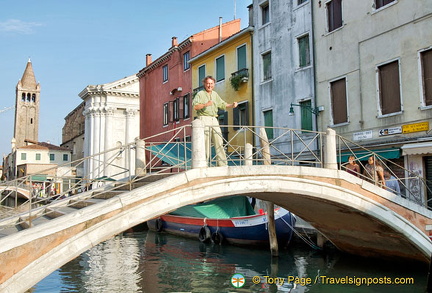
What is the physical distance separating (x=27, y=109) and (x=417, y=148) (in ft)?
263

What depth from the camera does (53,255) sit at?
5617mm

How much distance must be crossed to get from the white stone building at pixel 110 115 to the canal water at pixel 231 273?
28.6 metres

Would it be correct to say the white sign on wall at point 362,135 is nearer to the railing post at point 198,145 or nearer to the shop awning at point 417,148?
the shop awning at point 417,148

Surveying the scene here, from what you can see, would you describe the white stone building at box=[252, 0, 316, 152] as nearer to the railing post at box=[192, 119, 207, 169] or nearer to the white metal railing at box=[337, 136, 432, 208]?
the white metal railing at box=[337, 136, 432, 208]

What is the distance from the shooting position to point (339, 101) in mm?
13727

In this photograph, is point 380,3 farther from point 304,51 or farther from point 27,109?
point 27,109

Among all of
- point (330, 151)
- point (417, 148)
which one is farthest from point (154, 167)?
point (417, 148)

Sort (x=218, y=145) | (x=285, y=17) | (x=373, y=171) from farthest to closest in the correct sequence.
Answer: (x=285, y=17) → (x=373, y=171) → (x=218, y=145)

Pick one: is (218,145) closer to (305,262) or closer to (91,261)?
(305,262)

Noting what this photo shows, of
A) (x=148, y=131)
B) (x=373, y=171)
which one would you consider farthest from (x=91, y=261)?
(x=148, y=131)

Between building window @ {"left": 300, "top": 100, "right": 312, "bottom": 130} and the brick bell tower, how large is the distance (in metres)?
70.9

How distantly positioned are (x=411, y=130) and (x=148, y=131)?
60.6ft

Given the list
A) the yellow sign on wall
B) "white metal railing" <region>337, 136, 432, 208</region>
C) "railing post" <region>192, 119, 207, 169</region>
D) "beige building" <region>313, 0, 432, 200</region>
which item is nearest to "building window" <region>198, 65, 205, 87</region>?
"beige building" <region>313, 0, 432, 200</region>

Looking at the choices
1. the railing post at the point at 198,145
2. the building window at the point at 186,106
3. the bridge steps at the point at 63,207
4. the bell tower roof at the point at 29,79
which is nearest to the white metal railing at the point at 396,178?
the railing post at the point at 198,145
